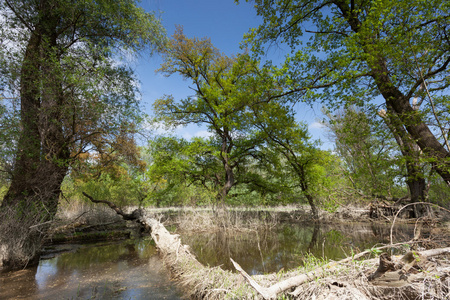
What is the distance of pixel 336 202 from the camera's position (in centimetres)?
1149

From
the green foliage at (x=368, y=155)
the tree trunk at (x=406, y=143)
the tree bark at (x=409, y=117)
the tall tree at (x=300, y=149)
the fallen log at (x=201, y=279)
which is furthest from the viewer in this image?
the tall tree at (x=300, y=149)

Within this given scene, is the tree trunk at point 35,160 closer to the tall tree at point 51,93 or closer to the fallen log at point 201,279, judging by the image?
the tall tree at point 51,93

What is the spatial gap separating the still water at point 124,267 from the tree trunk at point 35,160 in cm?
77

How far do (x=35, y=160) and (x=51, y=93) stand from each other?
207 centimetres

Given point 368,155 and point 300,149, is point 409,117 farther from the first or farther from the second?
point 300,149

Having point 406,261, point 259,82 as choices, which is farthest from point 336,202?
point 406,261

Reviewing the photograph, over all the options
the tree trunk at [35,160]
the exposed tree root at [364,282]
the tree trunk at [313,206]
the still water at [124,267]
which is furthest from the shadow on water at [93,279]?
the tree trunk at [313,206]

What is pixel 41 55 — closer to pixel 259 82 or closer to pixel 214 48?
pixel 259 82

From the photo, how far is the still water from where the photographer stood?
3.98m

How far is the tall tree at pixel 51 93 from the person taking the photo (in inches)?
225

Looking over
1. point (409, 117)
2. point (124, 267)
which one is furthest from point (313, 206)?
point (124, 267)

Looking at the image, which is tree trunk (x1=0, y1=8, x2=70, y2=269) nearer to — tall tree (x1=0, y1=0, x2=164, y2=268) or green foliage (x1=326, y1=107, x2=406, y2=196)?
tall tree (x1=0, y1=0, x2=164, y2=268)

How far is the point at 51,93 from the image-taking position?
6113 mm

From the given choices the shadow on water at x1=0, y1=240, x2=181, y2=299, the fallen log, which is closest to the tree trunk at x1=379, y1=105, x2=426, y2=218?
the fallen log
